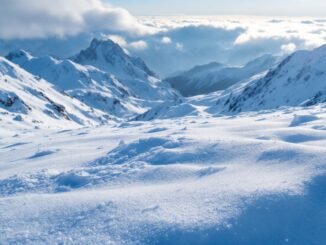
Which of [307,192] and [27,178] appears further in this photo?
[27,178]

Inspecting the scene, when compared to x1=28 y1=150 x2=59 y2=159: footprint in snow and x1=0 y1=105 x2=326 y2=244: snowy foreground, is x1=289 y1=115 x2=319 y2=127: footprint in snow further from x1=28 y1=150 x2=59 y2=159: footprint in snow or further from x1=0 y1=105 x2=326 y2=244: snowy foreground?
x1=28 y1=150 x2=59 y2=159: footprint in snow

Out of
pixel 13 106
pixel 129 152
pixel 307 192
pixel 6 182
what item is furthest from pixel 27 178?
pixel 13 106

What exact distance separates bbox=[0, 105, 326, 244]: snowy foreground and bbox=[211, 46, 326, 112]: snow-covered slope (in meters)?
121

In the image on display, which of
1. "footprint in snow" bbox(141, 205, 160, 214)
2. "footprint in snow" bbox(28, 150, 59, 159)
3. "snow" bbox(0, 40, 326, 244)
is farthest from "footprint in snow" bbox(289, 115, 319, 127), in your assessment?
"footprint in snow" bbox(141, 205, 160, 214)

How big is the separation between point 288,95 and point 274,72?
83.1 feet

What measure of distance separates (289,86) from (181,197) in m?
146

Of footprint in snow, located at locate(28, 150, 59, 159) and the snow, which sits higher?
footprint in snow, located at locate(28, 150, 59, 159)

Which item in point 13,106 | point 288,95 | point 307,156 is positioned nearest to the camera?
point 307,156

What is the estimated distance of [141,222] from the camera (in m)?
9.98

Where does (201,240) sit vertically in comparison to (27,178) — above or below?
below

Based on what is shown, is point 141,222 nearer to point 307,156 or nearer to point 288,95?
point 307,156

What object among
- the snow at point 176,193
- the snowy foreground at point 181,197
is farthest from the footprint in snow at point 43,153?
the snowy foreground at point 181,197

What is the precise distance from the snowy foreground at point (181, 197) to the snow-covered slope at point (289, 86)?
12092cm

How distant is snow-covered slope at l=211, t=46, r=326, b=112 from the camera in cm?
13944
